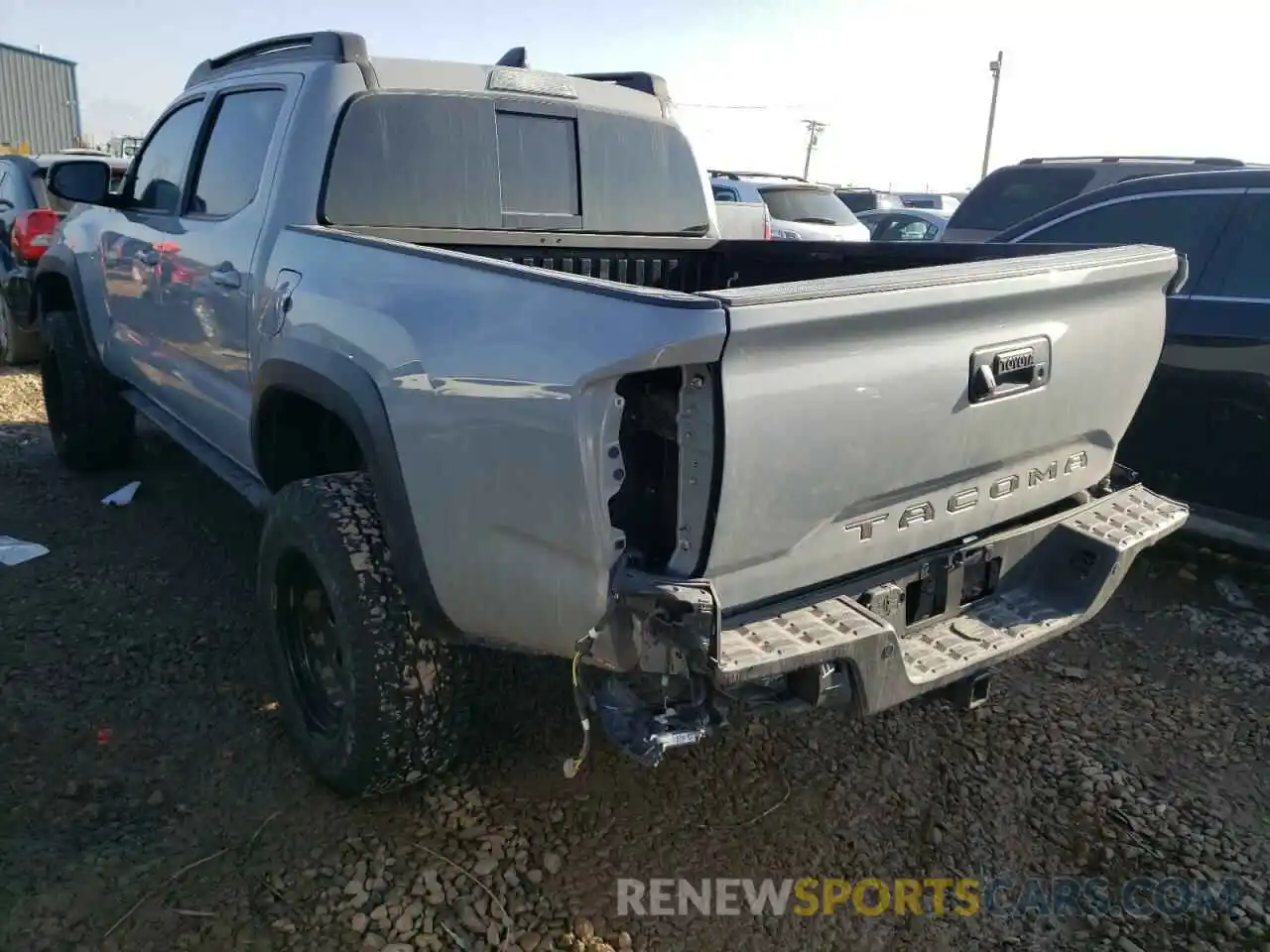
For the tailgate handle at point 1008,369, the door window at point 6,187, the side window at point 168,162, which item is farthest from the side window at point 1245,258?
the door window at point 6,187

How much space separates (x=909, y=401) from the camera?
2199 millimetres

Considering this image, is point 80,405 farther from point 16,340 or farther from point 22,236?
point 16,340

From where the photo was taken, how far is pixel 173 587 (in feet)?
13.4

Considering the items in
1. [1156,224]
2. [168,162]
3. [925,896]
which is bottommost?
[925,896]

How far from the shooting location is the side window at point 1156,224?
4270 mm

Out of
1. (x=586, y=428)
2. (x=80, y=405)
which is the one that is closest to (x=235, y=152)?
(x=80, y=405)

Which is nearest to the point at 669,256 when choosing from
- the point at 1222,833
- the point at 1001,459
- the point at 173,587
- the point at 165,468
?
the point at 1001,459

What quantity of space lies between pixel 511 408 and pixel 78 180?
327cm

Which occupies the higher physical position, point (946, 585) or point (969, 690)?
point (946, 585)

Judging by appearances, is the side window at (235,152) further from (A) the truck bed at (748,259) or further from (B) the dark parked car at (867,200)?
(B) the dark parked car at (867,200)

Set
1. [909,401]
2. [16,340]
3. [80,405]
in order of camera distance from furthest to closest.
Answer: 1. [16,340]
2. [80,405]
3. [909,401]

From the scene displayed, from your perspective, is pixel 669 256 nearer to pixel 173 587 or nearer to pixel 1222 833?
pixel 173 587

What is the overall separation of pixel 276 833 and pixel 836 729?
1.71 meters

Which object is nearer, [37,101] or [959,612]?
[959,612]
